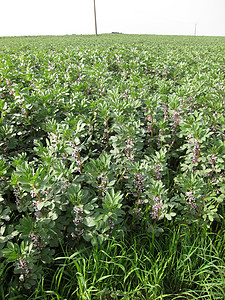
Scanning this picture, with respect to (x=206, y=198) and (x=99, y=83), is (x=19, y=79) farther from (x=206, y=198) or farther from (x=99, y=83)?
(x=206, y=198)

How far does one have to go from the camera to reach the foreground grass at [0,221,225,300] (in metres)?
1.99

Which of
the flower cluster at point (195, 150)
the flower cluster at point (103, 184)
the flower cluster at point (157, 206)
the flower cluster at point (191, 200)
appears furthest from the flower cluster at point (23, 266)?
the flower cluster at point (195, 150)

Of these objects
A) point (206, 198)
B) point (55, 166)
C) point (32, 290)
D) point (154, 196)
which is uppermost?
point (55, 166)

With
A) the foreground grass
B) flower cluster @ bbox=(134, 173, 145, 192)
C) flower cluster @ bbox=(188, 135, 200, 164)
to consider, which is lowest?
the foreground grass

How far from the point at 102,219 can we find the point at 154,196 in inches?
23.7

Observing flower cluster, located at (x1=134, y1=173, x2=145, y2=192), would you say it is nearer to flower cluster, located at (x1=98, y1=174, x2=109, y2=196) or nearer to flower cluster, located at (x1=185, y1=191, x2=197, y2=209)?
flower cluster, located at (x1=98, y1=174, x2=109, y2=196)

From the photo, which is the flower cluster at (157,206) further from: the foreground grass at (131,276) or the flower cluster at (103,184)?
Answer: the flower cluster at (103,184)

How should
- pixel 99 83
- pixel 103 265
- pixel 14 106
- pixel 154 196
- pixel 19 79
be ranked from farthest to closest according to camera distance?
1. pixel 19 79
2. pixel 99 83
3. pixel 14 106
4. pixel 154 196
5. pixel 103 265

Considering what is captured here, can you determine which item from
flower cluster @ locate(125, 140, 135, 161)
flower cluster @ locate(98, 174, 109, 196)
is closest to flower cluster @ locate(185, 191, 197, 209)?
flower cluster @ locate(125, 140, 135, 161)

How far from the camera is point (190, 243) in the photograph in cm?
244

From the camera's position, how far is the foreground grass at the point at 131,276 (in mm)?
1989

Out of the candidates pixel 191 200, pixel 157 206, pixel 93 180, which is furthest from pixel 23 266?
pixel 191 200

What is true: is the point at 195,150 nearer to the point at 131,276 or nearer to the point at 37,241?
the point at 131,276

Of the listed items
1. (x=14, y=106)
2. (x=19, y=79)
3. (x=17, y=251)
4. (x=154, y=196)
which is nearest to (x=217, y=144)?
(x=154, y=196)
